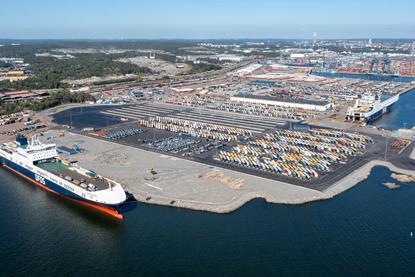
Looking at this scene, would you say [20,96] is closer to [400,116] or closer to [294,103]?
[294,103]

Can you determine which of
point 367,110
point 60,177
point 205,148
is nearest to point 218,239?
point 60,177

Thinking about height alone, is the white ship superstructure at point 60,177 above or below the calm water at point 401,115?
below

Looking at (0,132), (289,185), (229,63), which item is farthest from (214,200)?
(229,63)

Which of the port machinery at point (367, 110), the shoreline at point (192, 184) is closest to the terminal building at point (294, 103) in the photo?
the port machinery at point (367, 110)

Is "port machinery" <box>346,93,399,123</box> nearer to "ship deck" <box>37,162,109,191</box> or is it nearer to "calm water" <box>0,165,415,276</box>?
"calm water" <box>0,165,415,276</box>

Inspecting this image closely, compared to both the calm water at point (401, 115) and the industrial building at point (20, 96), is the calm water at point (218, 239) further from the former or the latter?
the industrial building at point (20, 96)

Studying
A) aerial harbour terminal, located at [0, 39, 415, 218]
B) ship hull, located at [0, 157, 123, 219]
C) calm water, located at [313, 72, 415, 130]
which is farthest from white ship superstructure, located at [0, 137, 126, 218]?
calm water, located at [313, 72, 415, 130]
